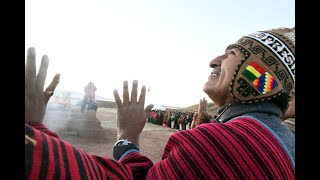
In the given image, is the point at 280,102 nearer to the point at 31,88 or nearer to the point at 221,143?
the point at 221,143

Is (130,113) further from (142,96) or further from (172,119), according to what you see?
(172,119)

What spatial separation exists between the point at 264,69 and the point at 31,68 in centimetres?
147

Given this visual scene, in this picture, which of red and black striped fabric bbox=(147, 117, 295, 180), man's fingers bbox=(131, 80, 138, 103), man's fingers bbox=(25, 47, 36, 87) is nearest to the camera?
man's fingers bbox=(25, 47, 36, 87)

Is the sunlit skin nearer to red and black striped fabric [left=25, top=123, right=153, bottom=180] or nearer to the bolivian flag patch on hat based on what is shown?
the bolivian flag patch on hat

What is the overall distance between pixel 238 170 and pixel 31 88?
3.50ft

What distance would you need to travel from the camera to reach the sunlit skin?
2098 millimetres

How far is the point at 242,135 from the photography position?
60.3 inches

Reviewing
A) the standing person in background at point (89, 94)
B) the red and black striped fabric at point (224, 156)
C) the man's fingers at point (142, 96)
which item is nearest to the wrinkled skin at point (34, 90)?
the red and black striped fabric at point (224, 156)

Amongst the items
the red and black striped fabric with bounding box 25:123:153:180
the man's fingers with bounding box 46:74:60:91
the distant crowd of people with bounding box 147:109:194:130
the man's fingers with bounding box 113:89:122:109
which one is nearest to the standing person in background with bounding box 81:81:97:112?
Result: the distant crowd of people with bounding box 147:109:194:130

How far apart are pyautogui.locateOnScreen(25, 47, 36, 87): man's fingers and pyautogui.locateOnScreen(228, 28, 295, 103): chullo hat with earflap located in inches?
51.7

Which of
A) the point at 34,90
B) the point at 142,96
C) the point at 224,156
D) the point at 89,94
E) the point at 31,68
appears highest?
the point at 31,68

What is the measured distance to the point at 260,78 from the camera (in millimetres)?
1949

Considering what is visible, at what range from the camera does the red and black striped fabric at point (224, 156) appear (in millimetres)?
1426

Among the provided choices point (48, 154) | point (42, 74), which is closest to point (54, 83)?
point (42, 74)
